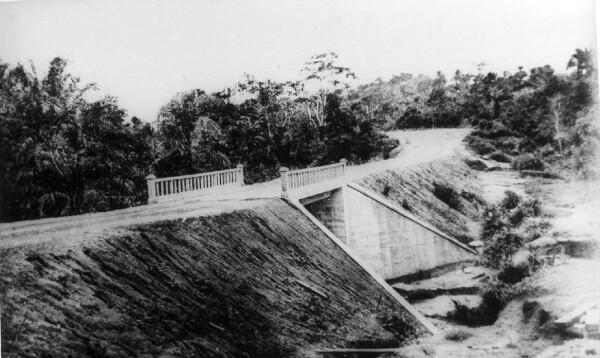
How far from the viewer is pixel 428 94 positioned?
7184mm

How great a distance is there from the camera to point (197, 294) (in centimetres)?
627

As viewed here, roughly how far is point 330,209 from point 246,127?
6.07 feet

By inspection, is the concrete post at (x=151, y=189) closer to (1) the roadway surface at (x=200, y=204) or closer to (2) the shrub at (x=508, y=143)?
(1) the roadway surface at (x=200, y=204)

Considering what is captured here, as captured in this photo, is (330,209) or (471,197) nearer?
(471,197)

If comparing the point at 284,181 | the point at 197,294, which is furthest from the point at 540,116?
the point at 197,294

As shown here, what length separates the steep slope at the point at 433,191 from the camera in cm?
733

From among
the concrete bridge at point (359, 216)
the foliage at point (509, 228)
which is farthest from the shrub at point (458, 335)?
the foliage at point (509, 228)

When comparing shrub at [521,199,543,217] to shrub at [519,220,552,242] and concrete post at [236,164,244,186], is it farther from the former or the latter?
concrete post at [236,164,244,186]

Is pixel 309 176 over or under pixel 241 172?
under

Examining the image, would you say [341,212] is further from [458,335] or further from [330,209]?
[458,335]

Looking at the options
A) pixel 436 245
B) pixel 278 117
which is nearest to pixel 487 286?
pixel 436 245

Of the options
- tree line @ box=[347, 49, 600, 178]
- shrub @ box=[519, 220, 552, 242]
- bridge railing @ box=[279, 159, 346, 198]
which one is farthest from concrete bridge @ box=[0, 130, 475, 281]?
shrub @ box=[519, 220, 552, 242]

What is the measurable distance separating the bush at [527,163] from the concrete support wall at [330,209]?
8.04 feet

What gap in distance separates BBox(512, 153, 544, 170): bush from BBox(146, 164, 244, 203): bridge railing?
3828 mm
